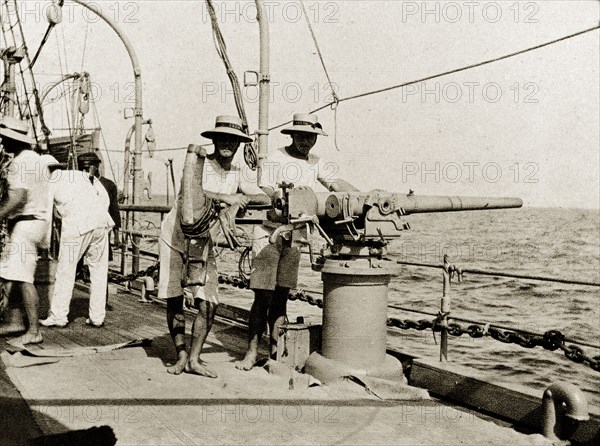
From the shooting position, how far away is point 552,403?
350 cm

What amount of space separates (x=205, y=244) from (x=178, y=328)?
0.64 metres

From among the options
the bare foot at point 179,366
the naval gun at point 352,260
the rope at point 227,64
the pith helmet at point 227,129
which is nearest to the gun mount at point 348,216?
the naval gun at point 352,260

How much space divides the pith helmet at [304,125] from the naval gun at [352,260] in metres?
0.65

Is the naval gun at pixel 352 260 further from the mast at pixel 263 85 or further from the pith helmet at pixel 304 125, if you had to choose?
the mast at pixel 263 85

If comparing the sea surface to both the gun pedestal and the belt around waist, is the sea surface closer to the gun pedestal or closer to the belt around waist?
the gun pedestal

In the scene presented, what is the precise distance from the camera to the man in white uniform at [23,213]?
208 inches

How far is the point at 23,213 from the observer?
5375mm

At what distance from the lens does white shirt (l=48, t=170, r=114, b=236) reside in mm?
6207

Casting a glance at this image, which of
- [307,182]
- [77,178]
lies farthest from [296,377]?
[77,178]

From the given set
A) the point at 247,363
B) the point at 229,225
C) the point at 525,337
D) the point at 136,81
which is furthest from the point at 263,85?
the point at 136,81

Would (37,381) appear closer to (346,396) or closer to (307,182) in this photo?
(346,396)

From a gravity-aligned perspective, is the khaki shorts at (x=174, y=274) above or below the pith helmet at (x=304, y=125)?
below

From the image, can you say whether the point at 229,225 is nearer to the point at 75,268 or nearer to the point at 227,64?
the point at 75,268

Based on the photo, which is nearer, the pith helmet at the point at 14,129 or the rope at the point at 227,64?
the pith helmet at the point at 14,129
